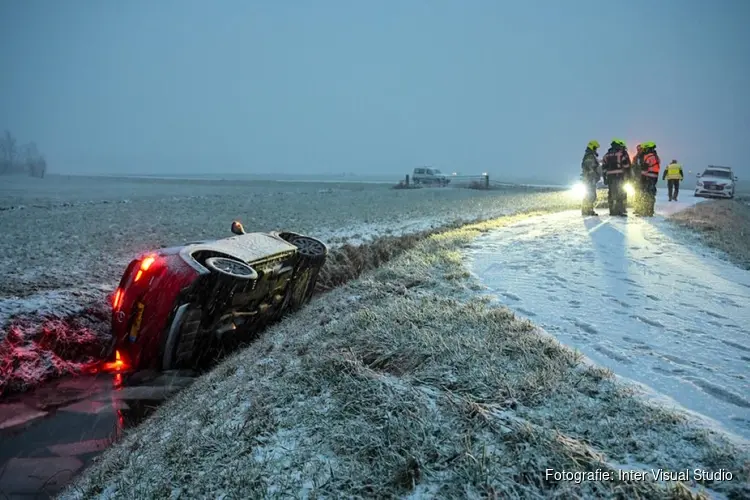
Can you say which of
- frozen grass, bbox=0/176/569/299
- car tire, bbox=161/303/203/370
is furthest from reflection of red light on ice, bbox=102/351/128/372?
frozen grass, bbox=0/176/569/299

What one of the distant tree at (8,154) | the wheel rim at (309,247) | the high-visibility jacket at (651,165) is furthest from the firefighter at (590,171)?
the distant tree at (8,154)

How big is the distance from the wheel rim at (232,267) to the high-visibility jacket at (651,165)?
1224 cm

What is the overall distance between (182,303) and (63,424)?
178 centimetres

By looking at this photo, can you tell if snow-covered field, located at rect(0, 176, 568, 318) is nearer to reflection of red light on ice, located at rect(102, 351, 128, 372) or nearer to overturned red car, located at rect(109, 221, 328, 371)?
reflection of red light on ice, located at rect(102, 351, 128, 372)

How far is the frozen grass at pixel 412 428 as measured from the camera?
283 cm

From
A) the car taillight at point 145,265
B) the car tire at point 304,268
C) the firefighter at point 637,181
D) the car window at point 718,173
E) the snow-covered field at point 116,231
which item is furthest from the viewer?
the car window at point 718,173

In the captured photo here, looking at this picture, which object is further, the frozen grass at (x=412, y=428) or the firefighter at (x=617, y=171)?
the firefighter at (x=617, y=171)

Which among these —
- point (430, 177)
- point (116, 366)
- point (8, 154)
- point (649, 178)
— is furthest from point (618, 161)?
point (8, 154)

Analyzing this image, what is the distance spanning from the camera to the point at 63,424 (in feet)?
17.1

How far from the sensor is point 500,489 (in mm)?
2662

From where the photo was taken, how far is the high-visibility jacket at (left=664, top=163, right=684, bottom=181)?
21203 mm

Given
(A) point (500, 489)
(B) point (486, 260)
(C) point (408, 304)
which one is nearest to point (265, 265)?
(C) point (408, 304)

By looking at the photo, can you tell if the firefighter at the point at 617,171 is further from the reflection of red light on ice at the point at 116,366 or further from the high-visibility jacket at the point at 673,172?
the reflection of red light on ice at the point at 116,366

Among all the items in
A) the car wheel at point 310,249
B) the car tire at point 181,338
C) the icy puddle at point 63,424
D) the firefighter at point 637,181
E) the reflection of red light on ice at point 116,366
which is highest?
the firefighter at point 637,181
